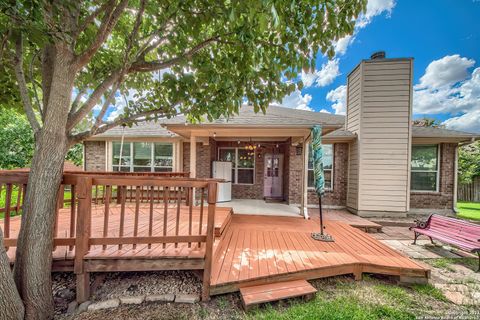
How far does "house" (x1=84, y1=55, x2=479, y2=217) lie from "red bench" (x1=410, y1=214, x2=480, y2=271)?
2.32 meters

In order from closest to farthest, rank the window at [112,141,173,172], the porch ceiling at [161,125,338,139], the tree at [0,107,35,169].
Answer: the porch ceiling at [161,125,338,139] → the window at [112,141,173,172] → the tree at [0,107,35,169]

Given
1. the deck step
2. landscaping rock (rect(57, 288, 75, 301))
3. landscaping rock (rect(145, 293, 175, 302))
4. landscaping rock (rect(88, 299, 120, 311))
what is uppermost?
the deck step

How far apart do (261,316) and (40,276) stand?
103 inches

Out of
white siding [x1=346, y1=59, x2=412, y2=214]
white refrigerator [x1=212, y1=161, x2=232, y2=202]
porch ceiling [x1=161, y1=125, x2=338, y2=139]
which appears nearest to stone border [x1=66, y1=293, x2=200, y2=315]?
porch ceiling [x1=161, y1=125, x2=338, y2=139]

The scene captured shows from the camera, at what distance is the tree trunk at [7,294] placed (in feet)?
6.19

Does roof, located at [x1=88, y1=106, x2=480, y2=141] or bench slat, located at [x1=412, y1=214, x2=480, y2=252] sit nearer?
bench slat, located at [x1=412, y1=214, x2=480, y2=252]

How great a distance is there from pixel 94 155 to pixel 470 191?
69.4 feet

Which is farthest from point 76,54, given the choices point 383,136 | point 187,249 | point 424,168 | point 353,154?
point 424,168

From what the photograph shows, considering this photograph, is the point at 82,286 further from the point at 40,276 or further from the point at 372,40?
the point at 372,40

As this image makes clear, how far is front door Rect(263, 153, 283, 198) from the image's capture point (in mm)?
8375

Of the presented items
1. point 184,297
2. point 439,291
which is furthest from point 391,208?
point 184,297

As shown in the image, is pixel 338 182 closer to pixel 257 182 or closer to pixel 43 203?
pixel 257 182

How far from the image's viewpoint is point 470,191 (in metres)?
11.6

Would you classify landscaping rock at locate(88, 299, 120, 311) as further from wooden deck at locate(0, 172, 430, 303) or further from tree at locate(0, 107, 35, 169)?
tree at locate(0, 107, 35, 169)
